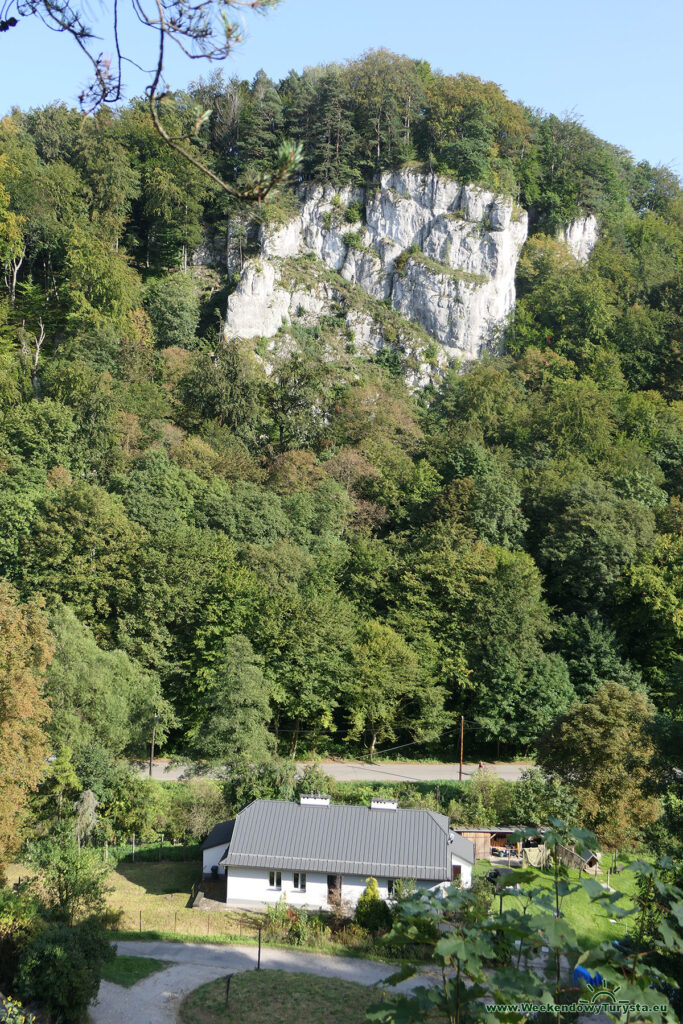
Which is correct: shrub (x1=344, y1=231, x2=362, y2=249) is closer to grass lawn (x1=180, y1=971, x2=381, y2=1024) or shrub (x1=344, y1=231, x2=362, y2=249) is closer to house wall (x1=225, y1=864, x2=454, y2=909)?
house wall (x1=225, y1=864, x2=454, y2=909)

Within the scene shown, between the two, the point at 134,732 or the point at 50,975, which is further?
the point at 134,732

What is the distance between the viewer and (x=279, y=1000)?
16.0m

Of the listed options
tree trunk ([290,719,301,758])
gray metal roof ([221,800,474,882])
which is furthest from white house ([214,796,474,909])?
tree trunk ([290,719,301,758])

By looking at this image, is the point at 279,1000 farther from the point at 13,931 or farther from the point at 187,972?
the point at 13,931

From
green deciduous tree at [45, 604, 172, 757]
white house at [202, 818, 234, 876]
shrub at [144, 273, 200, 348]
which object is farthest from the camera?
shrub at [144, 273, 200, 348]

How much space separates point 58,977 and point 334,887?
905 centimetres

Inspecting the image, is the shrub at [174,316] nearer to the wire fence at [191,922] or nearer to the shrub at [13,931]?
the wire fence at [191,922]

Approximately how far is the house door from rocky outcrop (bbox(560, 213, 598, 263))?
179ft

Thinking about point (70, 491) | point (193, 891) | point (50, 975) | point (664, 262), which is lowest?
point (193, 891)

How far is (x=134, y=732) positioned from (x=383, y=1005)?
23.8m

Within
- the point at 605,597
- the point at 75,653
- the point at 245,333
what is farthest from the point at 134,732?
the point at 245,333

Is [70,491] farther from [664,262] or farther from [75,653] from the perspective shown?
[664,262]

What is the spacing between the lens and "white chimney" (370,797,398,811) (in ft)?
78.6

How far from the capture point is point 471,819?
2641cm
